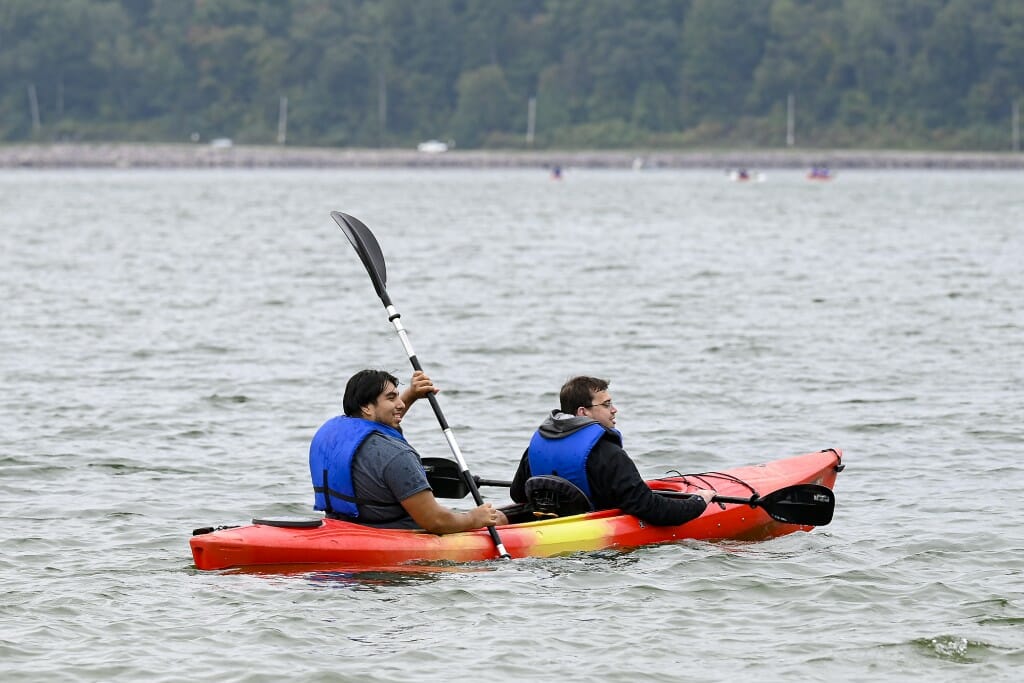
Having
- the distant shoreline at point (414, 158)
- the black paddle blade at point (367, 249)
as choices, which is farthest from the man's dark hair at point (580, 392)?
the distant shoreline at point (414, 158)

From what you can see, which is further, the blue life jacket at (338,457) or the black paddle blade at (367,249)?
the black paddle blade at (367,249)

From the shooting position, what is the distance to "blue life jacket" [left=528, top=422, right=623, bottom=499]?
9617 mm

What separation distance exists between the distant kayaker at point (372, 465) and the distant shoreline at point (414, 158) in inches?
3920

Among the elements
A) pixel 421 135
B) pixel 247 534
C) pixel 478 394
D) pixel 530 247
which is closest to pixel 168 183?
pixel 421 135

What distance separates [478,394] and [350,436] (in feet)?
24.6

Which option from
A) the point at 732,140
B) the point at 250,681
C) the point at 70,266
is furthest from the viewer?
the point at 732,140

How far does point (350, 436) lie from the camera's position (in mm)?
9016

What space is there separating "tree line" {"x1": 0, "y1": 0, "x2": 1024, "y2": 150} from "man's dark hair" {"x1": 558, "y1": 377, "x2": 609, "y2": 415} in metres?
107

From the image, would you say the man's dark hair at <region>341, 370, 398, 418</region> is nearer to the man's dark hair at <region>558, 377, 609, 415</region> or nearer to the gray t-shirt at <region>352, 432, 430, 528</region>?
the gray t-shirt at <region>352, 432, 430, 528</region>

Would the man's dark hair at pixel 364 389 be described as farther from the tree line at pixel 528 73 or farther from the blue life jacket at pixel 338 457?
the tree line at pixel 528 73

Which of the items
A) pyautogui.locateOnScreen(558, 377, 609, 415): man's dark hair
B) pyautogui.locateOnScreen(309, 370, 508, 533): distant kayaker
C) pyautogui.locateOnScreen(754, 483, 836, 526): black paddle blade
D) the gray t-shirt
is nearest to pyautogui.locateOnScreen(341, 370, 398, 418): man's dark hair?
pyautogui.locateOnScreen(309, 370, 508, 533): distant kayaker

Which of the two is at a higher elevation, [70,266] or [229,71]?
[229,71]

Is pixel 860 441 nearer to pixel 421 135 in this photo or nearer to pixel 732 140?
pixel 732 140

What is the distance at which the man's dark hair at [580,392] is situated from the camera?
975cm
